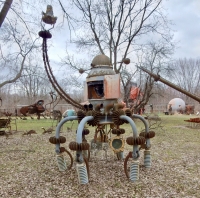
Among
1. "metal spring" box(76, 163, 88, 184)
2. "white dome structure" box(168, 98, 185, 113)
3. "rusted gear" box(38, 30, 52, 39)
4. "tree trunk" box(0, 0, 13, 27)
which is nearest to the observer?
"metal spring" box(76, 163, 88, 184)

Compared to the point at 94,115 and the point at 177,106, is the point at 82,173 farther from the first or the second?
the point at 177,106

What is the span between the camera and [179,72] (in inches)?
1852

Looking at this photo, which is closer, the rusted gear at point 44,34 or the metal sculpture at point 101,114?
the metal sculpture at point 101,114

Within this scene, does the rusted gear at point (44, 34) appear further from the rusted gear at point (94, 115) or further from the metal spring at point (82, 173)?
the metal spring at point (82, 173)

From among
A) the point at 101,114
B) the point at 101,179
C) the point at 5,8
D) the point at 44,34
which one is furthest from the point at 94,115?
the point at 5,8

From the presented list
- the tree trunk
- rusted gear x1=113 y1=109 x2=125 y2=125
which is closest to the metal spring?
rusted gear x1=113 y1=109 x2=125 y2=125

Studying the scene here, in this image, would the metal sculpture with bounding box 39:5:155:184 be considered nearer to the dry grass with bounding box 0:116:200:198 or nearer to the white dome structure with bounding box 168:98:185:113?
the dry grass with bounding box 0:116:200:198

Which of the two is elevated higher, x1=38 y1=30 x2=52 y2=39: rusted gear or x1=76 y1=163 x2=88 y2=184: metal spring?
x1=38 y1=30 x2=52 y2=39: rusted gear

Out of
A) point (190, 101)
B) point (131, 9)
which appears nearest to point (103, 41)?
point (131, 9)

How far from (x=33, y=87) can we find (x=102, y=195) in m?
42.6

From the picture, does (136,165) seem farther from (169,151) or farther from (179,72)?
(179,72)

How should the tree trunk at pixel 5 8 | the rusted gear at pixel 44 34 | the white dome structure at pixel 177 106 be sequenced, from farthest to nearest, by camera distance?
1. the white dome structure at pixel 177 106
2. the tree trunk at pixel 5 8
3. the rusted gear at pixel 44 34

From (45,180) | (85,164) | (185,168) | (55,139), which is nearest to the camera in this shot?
(85,164)

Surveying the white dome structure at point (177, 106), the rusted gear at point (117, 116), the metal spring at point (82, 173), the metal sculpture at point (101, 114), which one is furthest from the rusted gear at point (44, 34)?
the white dome structure at point (177, 106)
